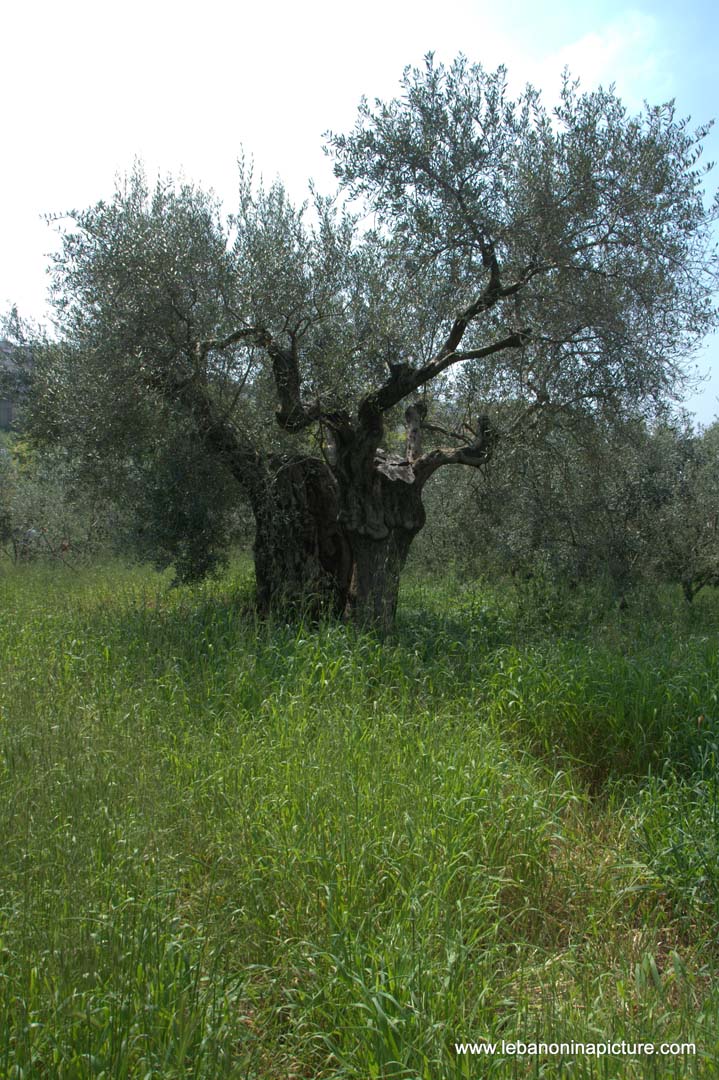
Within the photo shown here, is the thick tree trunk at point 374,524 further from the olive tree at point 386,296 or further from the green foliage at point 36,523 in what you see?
the green foliage at point 36,523

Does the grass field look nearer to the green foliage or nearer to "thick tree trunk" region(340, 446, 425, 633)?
"thick tree trunk" region(340, 446, 425, 633)

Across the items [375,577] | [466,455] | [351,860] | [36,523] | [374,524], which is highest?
[466,455]

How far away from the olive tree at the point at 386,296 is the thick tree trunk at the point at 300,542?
33mm

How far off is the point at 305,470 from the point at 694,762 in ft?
16.0

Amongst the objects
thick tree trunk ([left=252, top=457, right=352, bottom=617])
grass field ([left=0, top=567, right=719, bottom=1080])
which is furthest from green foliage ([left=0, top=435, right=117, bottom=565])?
grass field ([left=0, top=567, right=719, bottom=1080])

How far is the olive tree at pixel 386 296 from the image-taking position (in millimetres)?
6973

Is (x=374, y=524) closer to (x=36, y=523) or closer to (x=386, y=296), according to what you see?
(x=386, y=296)

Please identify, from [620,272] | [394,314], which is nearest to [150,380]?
[394,314]

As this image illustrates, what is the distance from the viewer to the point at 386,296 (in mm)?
7402

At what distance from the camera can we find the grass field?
94.9 inches

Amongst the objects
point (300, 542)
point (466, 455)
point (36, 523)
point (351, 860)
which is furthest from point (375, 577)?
point (36, 523)

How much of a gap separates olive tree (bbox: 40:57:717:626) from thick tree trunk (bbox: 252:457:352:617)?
0.03 metres

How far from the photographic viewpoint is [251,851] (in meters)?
3.45

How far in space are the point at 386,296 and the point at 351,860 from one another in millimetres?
5462
